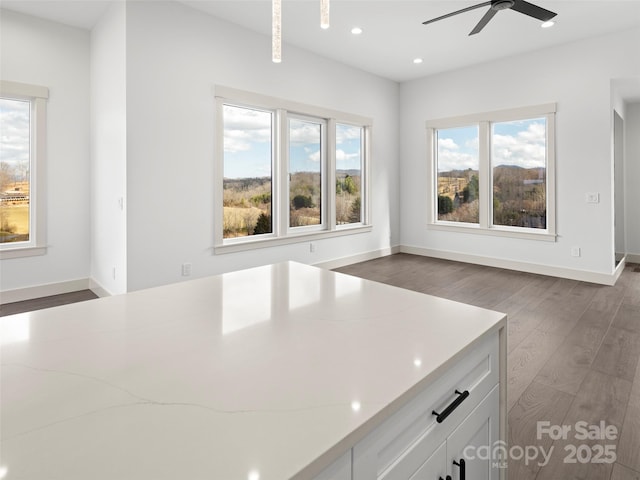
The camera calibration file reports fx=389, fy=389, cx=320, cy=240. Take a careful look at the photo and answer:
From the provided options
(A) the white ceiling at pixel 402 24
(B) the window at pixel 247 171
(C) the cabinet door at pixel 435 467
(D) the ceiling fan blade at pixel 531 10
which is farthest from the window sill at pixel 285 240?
(C) the cabinet door at pixel 435 467

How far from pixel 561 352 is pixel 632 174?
16.3 ft

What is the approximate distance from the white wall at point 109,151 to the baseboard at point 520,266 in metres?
4.73

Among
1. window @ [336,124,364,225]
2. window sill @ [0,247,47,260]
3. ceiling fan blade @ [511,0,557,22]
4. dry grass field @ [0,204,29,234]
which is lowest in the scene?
window sill @ [0,247,47,260]

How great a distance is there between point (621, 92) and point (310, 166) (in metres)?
4.36

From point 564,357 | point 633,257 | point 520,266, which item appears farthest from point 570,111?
point 564,357

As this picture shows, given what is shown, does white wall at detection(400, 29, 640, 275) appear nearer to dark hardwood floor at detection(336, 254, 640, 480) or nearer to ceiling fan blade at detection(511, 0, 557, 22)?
dark hardwood floor at detection(336, 254, 640, 480)

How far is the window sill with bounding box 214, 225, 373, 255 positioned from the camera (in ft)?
14.9

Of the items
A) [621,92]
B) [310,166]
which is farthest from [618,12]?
[310,166]

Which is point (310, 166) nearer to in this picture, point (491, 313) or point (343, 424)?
point (491, 313)

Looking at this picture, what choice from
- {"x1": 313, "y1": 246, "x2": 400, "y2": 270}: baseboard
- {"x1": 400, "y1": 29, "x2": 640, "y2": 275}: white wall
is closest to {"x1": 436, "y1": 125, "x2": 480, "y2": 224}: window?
{"x1": 400, "y1": 29, "x2": 640, "y2": 275}: white wall

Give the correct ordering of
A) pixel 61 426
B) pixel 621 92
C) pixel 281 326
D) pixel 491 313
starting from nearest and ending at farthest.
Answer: pixel 61 426, pixel 281 326, pixel 491 313, pixel 621 92

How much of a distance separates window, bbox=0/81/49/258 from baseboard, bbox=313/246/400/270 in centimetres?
340

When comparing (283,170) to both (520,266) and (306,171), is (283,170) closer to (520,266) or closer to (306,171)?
(306,171)

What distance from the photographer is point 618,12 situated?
13.5 feet
